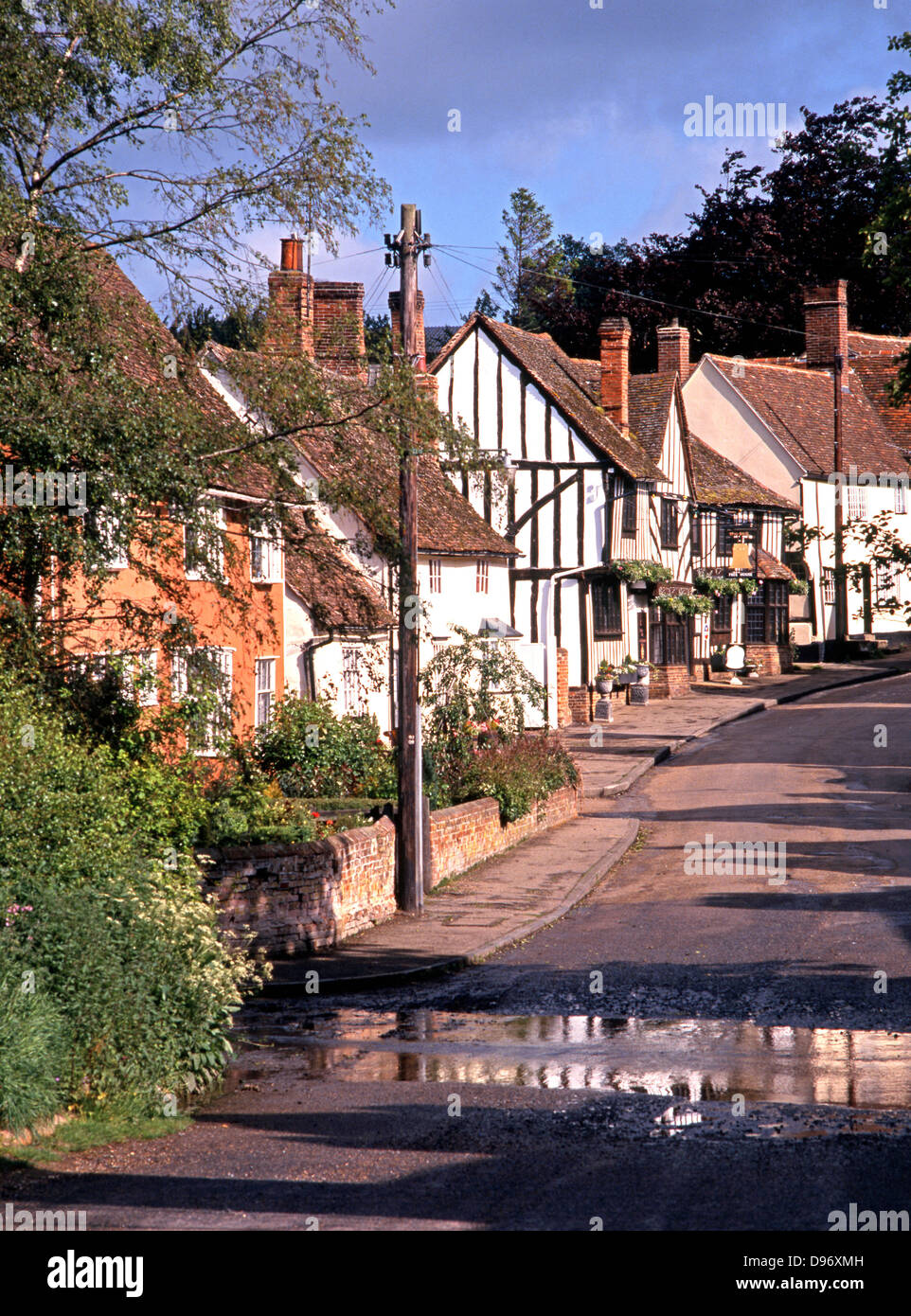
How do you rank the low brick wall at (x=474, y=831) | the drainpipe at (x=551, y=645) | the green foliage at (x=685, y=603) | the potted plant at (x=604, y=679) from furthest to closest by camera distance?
the green foliage at (x=685, y=603) → the potted plant at (x=604, y=679) → the drainpipe at (x=551, y=645) → the low brick wall at (x=474, y=831)

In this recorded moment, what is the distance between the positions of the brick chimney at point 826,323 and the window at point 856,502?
5.09 metres

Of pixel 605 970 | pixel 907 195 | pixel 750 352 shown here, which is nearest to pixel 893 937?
pixel 605 970

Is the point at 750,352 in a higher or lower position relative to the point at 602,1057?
higher

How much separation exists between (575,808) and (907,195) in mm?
11764

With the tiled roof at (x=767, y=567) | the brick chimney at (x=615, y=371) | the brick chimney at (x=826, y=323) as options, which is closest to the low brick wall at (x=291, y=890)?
the brick chimney at (x=615, y=371)

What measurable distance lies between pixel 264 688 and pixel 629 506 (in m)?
16.8

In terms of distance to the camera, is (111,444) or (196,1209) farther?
(111,444)

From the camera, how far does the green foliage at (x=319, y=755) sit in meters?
19.8

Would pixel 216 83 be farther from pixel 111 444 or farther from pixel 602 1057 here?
pixel 602 1057

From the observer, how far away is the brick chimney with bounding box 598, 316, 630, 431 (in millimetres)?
39250

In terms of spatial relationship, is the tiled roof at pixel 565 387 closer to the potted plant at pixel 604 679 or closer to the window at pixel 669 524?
the window at pixel 669 524

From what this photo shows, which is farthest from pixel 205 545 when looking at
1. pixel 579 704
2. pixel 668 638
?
pixel 668 638

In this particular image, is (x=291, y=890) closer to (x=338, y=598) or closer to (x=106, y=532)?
(x=106, y=532)

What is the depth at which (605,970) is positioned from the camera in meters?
13.3
